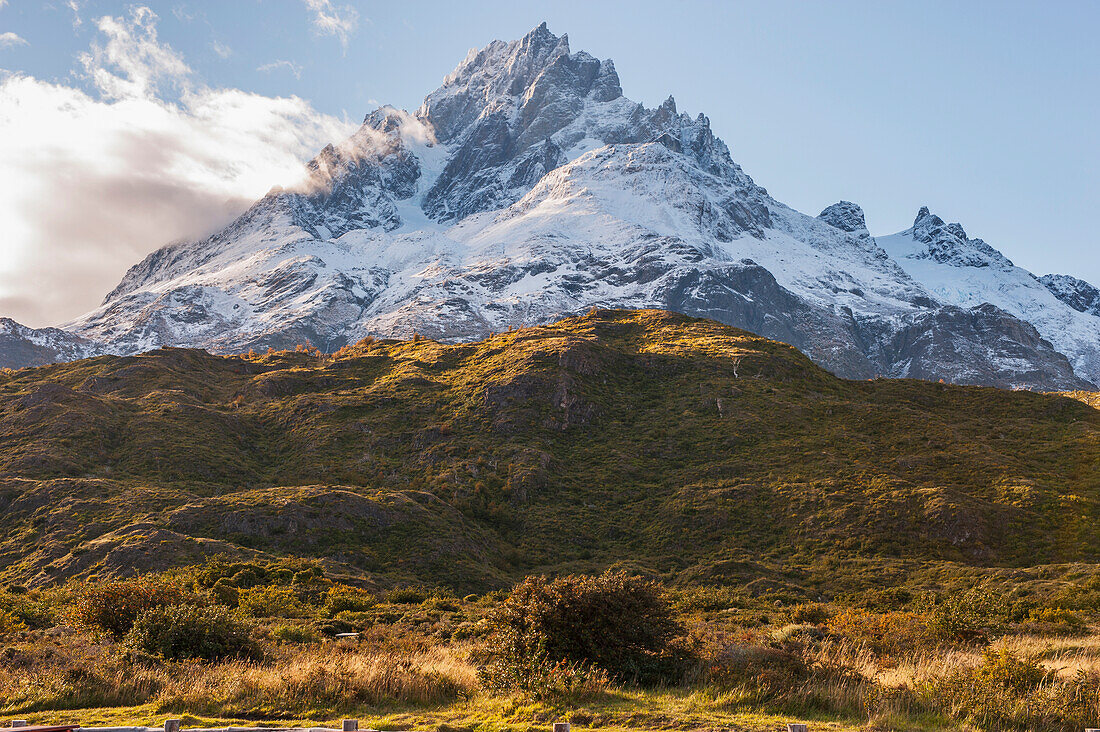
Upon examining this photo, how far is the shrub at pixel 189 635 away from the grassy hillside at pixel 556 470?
27.4m

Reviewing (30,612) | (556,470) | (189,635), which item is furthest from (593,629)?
(556,470)

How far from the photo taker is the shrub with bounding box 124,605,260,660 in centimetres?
1878

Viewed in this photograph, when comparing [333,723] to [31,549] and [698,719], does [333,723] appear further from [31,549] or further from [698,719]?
[31,549]

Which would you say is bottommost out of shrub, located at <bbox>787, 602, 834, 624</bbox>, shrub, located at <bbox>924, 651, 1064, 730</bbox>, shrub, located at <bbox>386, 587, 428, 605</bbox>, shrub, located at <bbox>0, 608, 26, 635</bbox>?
shrub, located at <bbox>386, 587, 428, 605</bbox>

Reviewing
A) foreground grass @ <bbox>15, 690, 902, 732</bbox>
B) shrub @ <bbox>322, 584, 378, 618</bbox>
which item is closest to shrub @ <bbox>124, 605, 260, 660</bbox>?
foreground grass @ <bbox>15, 690, 902, 732</bbox>

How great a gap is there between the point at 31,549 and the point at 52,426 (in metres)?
24.9

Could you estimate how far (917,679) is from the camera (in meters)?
15.2

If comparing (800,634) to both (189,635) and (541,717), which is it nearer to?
(541,717)

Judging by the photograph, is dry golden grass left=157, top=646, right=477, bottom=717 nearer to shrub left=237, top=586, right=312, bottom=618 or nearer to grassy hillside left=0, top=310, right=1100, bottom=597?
shrub left=237, top=586, right=312, bottom=618

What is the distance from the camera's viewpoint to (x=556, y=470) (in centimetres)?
7069

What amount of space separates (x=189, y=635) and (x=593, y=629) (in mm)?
10878

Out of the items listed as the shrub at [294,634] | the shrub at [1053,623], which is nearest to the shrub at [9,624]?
the shrub at [294,634]

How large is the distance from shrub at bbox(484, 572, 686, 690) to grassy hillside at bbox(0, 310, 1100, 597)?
105 ft

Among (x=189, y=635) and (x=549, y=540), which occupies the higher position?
(x=189, y=635)
